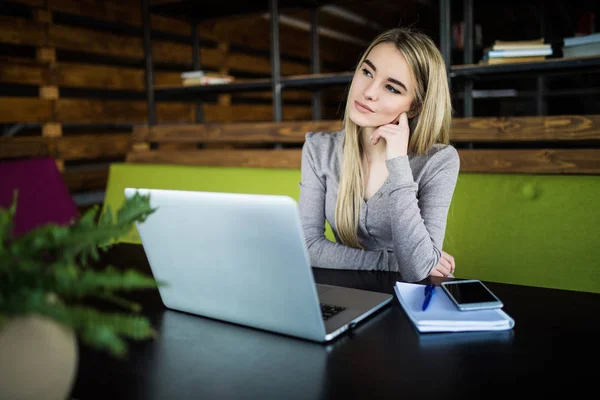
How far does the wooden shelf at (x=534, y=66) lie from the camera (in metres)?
2.06

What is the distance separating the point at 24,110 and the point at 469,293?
328cm

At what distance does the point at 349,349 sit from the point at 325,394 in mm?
143

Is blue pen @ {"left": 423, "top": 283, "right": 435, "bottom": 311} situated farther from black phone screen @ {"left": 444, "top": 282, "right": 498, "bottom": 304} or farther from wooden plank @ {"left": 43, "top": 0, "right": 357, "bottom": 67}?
wooden plank @ {"left": 43, "top": 0, "right": 357, "bottom": 67}

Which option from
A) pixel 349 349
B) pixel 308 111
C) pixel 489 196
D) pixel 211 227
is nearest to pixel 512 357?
pixel 349 349

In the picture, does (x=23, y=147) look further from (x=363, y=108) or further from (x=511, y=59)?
(x=511, y=59)

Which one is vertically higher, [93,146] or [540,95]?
[540,95]

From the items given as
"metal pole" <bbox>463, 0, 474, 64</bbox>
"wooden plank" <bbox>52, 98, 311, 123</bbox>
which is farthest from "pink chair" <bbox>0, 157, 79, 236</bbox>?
"metal pole" <bbox>463, 0, 474, 64</bbox>

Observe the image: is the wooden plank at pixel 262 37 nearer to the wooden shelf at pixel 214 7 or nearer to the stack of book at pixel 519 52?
the wooden shelf at pixel 214 7

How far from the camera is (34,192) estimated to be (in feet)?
7.77

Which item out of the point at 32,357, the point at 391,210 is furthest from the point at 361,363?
the point at 391,210

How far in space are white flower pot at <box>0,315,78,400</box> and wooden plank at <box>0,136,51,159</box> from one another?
322cm

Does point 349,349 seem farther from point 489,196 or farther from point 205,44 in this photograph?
point 205,44

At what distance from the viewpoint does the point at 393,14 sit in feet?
22.4

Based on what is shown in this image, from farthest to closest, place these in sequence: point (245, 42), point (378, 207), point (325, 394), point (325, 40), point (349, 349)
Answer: point (325, 40), point (245, 42), point (378, 207), point (349, 349), point (325, 394)
